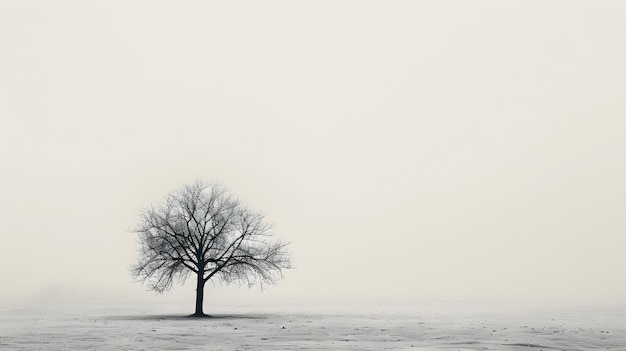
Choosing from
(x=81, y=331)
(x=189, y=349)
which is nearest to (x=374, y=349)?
(x=189, y=349)

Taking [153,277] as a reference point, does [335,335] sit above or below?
below

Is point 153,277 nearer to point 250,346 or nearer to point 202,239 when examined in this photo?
point 202,239

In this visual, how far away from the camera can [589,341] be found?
41.8 m

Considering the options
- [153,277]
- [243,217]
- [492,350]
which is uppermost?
[243,217]

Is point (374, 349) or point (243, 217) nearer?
point (374, 349)

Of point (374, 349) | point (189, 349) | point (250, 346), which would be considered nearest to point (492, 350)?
point (374, 349)

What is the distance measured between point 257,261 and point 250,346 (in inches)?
1190

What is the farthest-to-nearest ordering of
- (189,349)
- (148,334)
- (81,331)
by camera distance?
(81,331)
(148,334)
(189,349)

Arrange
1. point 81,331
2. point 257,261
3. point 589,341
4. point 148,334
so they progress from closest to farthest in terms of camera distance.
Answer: point 589,341
point 148,334
point 81,331
point 257,261

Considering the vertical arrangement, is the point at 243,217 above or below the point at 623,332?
above

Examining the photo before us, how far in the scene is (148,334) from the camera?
45469 mm

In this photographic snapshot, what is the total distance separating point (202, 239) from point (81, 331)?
19.5 m

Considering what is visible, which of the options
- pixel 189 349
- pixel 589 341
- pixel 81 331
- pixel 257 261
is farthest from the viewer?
pixel 257 261

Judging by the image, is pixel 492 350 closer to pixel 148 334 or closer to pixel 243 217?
pixel 148 334
